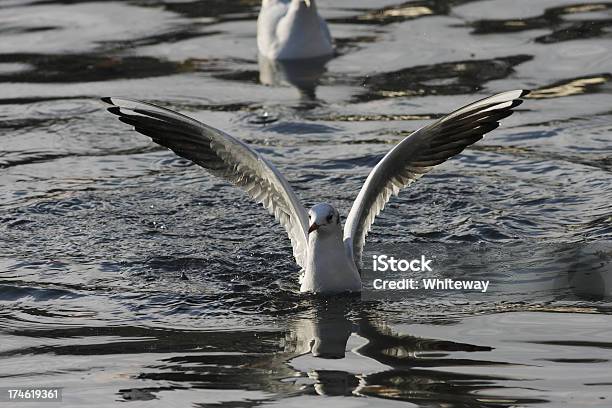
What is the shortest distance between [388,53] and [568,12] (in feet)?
8.72

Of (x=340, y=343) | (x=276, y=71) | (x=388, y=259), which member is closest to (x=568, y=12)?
(x=276, y=71)

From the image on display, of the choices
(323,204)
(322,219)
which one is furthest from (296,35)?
(322,219)

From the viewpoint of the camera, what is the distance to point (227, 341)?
7.66m

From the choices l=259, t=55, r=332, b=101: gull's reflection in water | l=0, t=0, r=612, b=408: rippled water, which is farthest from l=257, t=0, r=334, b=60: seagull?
l=0, t=0, r=612, b=408: rippled water

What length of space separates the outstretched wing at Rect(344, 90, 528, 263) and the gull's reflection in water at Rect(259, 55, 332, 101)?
461 centimetres

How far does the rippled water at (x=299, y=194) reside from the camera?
7.10 m

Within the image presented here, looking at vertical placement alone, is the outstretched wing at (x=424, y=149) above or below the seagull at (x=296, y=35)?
below

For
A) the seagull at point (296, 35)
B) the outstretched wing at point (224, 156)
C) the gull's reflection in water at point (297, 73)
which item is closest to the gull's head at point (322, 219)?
the outstretched wing at point (224, 156)

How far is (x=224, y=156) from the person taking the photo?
9.28 metres

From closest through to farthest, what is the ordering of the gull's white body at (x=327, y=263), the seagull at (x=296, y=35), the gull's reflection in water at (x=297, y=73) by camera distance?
the gull's white body at (x=327, y=263), the gull's reflection in water at (x=297, y=73), the seagull at (x=296, y=35)

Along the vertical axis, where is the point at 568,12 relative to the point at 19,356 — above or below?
above

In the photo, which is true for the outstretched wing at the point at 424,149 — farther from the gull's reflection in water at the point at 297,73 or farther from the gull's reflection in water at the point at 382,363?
the gull's reflection in water at the point at 297,73

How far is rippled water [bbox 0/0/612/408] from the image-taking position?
7102mm

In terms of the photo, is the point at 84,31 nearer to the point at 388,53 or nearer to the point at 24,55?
the point at 24,55
